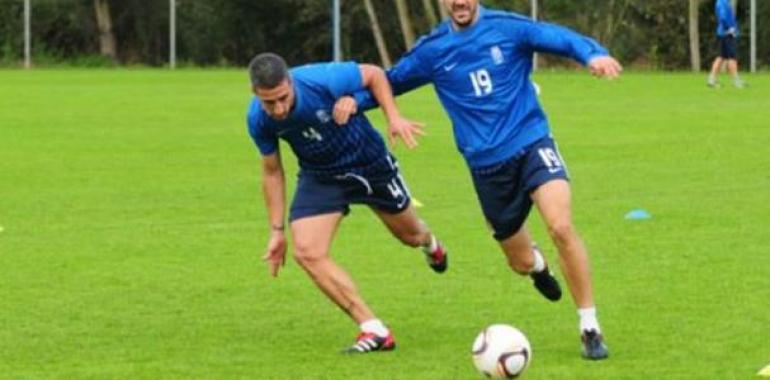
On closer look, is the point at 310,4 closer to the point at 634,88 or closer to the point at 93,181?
the point at 634,88

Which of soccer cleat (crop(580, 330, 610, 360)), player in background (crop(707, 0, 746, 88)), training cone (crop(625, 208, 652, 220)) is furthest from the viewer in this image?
player in background (crop(707, 0, 746, 88))

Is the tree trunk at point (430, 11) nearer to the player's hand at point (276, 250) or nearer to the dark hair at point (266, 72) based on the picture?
the player's hand at point (276, 250)

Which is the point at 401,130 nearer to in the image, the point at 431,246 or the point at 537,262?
the point at 537,262

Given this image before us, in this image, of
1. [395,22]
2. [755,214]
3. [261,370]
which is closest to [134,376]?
[261,370]

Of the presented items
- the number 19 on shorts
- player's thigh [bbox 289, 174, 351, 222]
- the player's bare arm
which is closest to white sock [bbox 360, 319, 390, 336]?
the player's bare arm

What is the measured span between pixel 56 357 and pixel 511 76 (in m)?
2.79

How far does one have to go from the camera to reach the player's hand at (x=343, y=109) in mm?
10242

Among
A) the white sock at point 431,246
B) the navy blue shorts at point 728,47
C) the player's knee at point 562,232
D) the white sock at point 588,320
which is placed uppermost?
the player's knee at point 562,232

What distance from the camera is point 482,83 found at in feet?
34.1

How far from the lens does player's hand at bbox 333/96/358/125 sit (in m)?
10.2

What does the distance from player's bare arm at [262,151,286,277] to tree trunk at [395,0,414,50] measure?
4478 centimetres

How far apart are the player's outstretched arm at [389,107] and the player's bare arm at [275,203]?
656 mm

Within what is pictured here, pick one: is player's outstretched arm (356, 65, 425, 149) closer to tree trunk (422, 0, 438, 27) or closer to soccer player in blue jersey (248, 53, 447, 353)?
soccer player in blue jersey (248, 53, 447, 353)

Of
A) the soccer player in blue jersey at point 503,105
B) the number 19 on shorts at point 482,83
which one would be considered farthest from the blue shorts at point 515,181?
the number 19 on shorts at point 482,83
